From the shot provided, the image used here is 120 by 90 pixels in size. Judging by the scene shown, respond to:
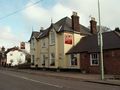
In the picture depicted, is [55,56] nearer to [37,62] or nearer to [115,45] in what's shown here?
[37,62]

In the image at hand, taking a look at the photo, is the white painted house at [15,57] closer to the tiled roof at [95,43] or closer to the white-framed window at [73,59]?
the white-framed window at [73,59]

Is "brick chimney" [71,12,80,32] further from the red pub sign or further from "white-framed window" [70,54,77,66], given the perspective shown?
"white-framed window" [70,54,77,66]

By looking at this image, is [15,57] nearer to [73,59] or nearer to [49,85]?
[73,59]

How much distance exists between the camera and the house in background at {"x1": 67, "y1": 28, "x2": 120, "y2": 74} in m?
29.6

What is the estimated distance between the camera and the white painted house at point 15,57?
92938 mm

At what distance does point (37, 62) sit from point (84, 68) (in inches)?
617

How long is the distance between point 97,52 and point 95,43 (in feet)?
9.84

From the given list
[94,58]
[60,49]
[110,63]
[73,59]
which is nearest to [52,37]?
[60,49]

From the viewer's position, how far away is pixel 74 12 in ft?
133

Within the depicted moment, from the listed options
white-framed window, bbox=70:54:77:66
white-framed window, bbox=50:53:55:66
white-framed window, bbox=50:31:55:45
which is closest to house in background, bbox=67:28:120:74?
white-framed window, bbox=70:54:77:66

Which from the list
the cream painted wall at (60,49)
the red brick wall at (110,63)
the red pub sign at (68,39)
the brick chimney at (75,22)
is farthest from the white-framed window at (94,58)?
the brick chimney at (75,22)

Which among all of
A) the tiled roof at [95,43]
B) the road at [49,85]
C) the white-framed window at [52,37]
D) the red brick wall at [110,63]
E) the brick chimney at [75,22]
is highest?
the brick chimney at [75,22]

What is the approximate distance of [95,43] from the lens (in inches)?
1371

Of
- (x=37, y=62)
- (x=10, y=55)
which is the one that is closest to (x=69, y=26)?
(x=37, y=62)
